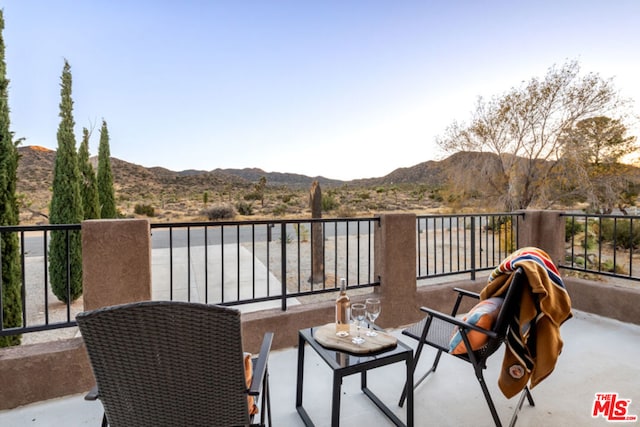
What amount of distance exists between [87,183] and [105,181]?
165 cm

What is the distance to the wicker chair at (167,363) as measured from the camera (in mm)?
1078

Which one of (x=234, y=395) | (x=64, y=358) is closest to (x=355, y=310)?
(x=234, y=395)

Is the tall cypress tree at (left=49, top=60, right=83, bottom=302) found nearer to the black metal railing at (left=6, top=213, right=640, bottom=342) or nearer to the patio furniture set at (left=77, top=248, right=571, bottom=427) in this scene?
the black metal railing at (left=6, top=213, right=640, bottom=342)

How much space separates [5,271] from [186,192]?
28.3 m

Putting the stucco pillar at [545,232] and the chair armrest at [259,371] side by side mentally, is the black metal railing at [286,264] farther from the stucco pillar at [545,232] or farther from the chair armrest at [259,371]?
the chair armrest at [259,371]

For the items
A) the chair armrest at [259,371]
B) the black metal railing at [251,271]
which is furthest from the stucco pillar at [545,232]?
the chair armrest at [259,371]

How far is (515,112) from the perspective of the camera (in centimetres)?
923

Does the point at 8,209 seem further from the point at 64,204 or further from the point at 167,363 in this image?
the point at 167,363

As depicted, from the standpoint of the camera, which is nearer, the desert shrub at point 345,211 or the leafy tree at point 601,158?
the leafy tree at point 601,158

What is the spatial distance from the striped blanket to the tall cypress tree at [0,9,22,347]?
4.58 metres

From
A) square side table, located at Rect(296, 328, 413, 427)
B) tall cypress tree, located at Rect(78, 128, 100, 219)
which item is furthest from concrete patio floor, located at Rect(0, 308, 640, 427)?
tall cypress tree, located at Rect(78, 128, 100, 219)

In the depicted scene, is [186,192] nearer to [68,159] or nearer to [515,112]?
[68,159]

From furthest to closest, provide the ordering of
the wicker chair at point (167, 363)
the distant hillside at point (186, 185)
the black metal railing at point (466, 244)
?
the distant hillside at point (186, 185) → the black metal railing at point (466, 244) → the wicker chair at point (167, 363)

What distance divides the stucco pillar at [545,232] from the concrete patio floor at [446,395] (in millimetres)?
1441
